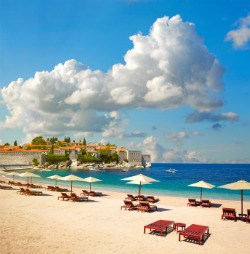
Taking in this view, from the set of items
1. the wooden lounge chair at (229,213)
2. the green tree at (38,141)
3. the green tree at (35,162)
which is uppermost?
the green tree at (38,141)

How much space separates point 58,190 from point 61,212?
47.9 feet

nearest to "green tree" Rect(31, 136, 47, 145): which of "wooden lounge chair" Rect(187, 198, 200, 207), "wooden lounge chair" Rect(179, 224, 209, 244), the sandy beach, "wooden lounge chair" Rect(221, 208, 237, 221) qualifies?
the sandy beach

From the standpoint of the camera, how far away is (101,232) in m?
14.2

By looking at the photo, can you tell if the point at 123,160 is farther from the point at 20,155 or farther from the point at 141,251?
the point at 141,251

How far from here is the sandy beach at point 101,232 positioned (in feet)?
38.3

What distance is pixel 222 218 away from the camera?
1872 centimetres

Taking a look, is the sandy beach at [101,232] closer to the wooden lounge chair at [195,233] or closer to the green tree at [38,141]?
the wooden lounge chair at [195,233]

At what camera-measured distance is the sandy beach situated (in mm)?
11688

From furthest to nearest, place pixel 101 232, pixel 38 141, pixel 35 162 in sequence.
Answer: pixel 38 141 < pixel 35 162 < pixel 101 232

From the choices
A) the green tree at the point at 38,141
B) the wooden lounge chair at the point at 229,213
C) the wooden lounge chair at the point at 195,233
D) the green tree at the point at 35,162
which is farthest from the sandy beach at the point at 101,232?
the green tree at the point at 38,141

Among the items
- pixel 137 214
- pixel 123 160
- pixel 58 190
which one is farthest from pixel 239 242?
pixel 123 160

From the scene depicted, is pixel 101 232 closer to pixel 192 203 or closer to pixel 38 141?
pixel 192 203

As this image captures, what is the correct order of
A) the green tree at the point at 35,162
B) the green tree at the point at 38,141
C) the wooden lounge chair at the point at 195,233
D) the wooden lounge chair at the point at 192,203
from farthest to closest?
the green tree at the point at 38,141, the green tree at the point at 35,162, the wooden lounge chair at the point at 192,203, the wooden lounge chair at the point at 195,233

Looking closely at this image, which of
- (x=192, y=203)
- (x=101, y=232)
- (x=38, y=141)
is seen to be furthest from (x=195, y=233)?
(x=38, y=141)
